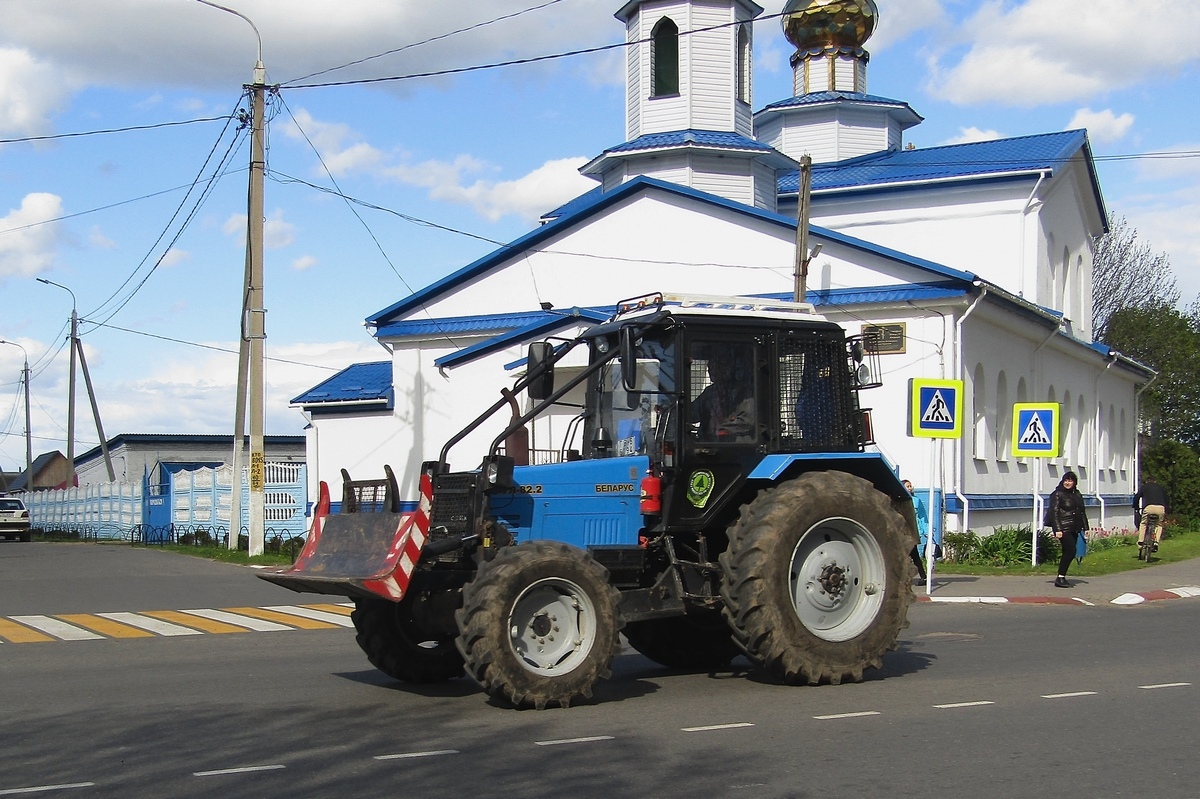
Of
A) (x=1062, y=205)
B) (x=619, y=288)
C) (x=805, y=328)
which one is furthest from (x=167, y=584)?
(x=1062, y=205)

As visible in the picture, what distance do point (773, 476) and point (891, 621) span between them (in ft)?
4.98

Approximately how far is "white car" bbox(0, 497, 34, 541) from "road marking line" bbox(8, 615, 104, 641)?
37.7m

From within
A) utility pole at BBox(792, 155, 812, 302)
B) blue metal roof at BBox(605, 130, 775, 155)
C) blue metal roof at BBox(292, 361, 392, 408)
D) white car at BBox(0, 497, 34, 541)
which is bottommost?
white car at BBox(0, 497, 34, 541)

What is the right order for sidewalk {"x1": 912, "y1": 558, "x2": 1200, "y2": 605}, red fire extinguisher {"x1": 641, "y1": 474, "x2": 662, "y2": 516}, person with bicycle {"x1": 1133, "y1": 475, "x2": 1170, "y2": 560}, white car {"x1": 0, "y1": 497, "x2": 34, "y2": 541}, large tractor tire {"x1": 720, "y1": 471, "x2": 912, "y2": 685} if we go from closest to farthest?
large tractor tire {"x1": 720, "y1": 471, "x2": 912, "y2": 685} < red fire extinguisher {"x1": 641, "y1": 474, "x2": 662, "y2": 516} < sidewalk {"x1": 912, "y1": 558, "x2": 1200, "y2": 605} < person with bicycle {"x1": 1133, "y1": 475, "x2": 1170, "y2": 560} < white car {"x1": 0, "y1": 497, "x2": 34, "y2": 541}

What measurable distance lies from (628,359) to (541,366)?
1.06 metres

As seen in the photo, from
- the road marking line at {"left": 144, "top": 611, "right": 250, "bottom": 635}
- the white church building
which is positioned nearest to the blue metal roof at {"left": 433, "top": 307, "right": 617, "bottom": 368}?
the white church building

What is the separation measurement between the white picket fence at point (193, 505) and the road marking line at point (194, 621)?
41.1 ft

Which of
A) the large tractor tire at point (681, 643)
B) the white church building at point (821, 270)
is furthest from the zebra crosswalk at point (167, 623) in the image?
Answer: the white church building at point (821, 270)

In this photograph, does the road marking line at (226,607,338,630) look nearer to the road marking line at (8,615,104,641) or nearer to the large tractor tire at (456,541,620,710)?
the road marking line at (8,615,104,641)

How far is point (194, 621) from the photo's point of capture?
1580 cm

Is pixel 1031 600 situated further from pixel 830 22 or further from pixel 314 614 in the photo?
pixel 830 22

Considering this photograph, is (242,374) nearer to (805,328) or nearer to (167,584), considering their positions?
(167,584)

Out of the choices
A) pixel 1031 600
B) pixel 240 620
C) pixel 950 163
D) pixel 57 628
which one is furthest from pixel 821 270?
pixel 57 628

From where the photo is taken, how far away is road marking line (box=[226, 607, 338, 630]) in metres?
15.3
